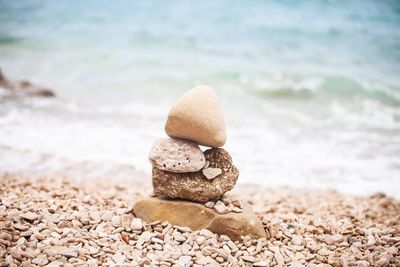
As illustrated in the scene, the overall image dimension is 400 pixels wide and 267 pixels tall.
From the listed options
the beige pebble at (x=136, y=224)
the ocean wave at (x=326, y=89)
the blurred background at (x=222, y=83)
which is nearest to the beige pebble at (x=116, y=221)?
the beige pebble at (x=136, y=224)

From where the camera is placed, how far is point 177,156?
12.8ft

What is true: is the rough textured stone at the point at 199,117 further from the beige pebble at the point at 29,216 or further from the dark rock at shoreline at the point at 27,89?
the dark rock at shoreline at the point at 27,89

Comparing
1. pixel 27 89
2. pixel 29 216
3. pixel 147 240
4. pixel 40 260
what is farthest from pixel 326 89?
pixel 40 260

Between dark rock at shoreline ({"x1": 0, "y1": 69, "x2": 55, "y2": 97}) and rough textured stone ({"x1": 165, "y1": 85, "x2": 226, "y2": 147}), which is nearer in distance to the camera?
rough textured stone ({"x1": 165, "y1": 85, "x2": 226, "y2": 147})

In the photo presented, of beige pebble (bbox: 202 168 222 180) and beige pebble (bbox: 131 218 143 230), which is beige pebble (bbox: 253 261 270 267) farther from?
beige pebble (bbox: 131 218 143 230)

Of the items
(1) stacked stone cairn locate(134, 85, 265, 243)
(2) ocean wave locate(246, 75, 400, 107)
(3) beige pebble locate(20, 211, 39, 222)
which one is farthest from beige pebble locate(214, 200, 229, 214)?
(2) ocean wave locate(246, 75, 400, 107)

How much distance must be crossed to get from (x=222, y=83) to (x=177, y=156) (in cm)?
1000

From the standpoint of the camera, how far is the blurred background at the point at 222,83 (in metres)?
7.49

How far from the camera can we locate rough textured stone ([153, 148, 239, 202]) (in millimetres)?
3969

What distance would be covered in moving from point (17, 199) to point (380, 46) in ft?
59.4

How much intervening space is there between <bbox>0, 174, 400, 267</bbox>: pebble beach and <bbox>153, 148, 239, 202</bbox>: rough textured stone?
0.35m

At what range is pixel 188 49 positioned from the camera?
56.5 feet

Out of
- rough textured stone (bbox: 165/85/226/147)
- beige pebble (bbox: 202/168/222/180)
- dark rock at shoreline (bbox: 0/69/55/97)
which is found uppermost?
rough textured stone (bbox: 165/85/226/147)

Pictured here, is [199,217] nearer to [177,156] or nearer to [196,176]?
[196,176]
